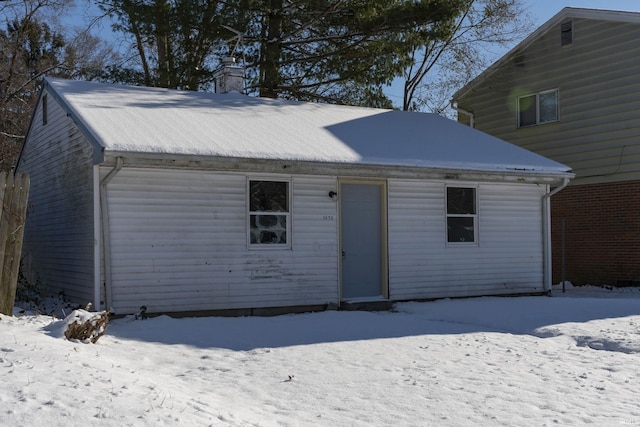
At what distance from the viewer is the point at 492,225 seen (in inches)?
558

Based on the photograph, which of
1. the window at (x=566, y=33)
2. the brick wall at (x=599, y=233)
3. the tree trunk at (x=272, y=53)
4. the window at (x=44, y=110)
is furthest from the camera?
the tree trunk at (x=272, y=53)

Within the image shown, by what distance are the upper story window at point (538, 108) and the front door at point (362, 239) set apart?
890 cm

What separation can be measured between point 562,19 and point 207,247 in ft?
43.3

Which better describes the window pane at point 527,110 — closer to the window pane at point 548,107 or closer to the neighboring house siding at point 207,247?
the window pane at point 548,107

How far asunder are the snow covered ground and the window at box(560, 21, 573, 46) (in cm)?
1032

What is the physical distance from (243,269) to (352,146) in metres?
3.20

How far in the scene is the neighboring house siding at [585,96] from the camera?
17141 millimetres

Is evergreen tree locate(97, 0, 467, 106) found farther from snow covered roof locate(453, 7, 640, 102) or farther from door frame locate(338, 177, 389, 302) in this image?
door frame locate(338, 177, 389, 302)

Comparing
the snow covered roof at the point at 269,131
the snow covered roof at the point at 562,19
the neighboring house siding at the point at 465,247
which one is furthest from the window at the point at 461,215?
the snow covered roof at the point at 562,19

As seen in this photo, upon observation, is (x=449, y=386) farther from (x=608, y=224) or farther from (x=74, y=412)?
(x=608, y=224)

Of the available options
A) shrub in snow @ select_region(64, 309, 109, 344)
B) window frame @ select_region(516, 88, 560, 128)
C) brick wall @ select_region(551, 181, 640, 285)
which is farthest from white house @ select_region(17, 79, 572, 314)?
window frame @ select_region(516, 88, 560, 128)

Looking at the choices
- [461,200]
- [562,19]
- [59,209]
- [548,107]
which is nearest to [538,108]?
[548,107]

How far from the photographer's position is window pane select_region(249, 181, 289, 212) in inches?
459

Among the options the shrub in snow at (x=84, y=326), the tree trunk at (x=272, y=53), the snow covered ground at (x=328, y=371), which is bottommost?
the snow covered ground at (x=328, y=371)
